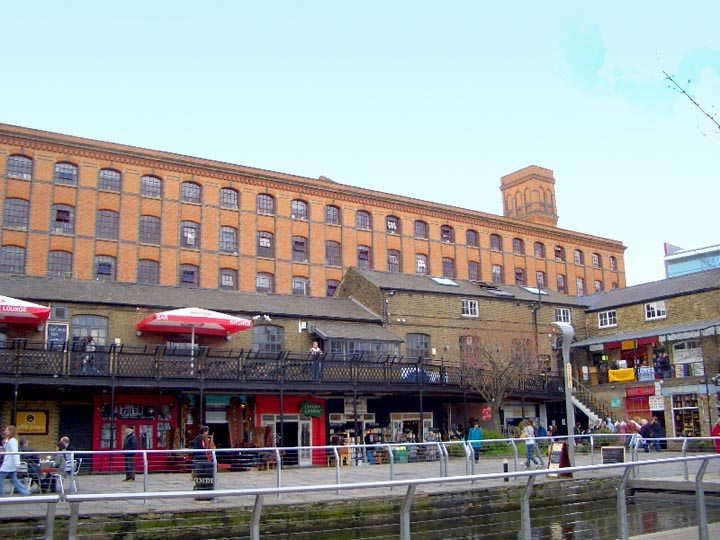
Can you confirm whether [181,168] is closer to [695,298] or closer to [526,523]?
[695,298]

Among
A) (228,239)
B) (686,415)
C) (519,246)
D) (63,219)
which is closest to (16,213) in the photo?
(63,219)

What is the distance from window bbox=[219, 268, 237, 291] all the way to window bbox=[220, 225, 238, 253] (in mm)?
1141

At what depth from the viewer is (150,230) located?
39156mm

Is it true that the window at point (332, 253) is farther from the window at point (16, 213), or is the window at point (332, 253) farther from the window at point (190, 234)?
the window at point (16, 213)

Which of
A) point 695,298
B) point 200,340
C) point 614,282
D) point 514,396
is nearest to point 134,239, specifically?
point 200,340

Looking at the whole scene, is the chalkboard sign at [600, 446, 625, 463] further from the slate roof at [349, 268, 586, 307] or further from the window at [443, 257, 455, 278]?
the window at [443, 257, 455, 278]

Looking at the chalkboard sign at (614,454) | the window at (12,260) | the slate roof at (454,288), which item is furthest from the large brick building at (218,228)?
the chalkboard sign at (614,454)

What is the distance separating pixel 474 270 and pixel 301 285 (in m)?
13.2

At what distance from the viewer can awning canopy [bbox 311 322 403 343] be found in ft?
95.0

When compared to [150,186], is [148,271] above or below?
below

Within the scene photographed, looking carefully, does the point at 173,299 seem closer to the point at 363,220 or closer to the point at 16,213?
the point at 16,213

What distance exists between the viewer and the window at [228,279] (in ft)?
134

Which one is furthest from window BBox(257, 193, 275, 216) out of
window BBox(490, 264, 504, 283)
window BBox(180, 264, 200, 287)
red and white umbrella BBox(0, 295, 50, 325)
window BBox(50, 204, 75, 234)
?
red and white umbrella BBox(0, 295, 50, 325)

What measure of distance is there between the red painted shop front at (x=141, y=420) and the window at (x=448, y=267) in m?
25.7
